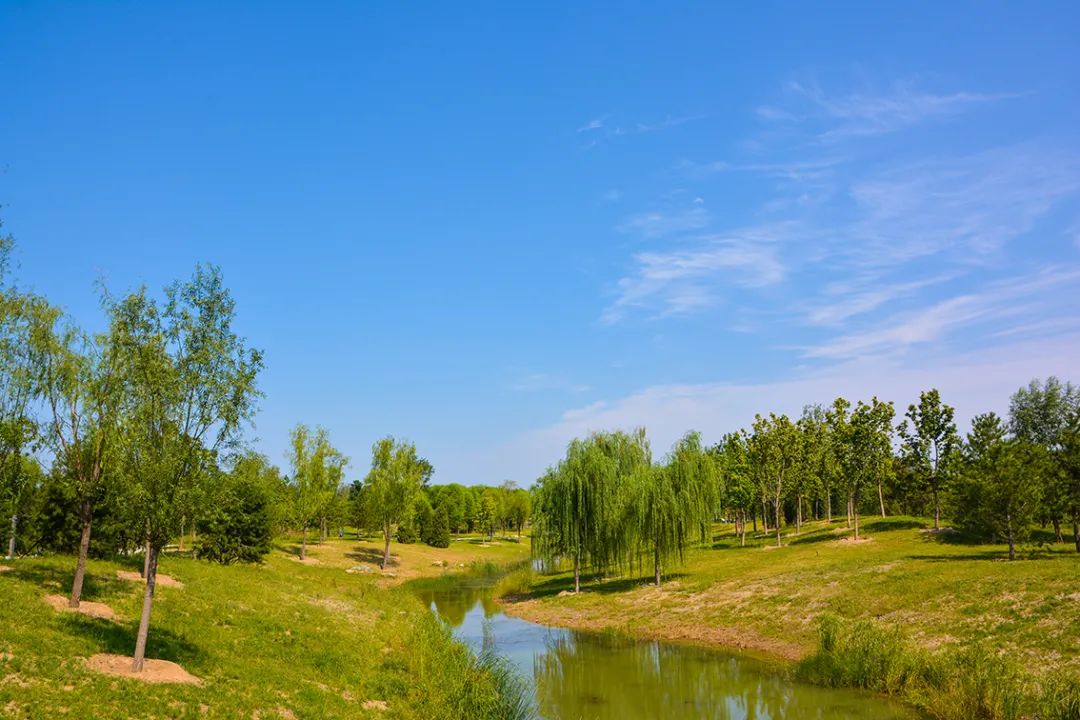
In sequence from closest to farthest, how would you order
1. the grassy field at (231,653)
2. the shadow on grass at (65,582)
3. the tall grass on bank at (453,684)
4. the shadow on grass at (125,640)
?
the grassy field at (231,653), the shadow on grass at (125,640), the tall grass on bank at (453,684), the shadow on grass at (65,582)

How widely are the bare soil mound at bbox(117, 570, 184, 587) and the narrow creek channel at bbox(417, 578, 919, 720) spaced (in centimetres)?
1381

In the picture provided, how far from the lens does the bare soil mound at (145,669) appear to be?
1620cm

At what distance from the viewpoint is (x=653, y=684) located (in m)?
27.1

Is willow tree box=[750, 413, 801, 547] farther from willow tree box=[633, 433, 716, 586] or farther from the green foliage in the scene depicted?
the green foliage

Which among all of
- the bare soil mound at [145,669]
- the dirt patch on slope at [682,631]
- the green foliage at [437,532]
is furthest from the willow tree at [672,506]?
the green foliage at [437,532]

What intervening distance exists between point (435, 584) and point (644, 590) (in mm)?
23405

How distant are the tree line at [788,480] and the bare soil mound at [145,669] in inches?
1202

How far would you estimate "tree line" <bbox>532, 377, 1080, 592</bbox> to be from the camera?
39.8 meters

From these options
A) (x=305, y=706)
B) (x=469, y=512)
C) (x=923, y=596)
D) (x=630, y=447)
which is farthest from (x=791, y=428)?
(x=469, y=512)

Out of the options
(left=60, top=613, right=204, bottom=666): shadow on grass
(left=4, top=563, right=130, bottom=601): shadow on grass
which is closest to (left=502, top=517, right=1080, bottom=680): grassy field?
(left=60, top=613, right=204, bottom=666): shadow on grass

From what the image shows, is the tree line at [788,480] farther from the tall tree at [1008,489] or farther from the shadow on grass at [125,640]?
the shadow on grass at [125,640]

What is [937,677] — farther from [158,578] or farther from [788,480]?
[788,480]

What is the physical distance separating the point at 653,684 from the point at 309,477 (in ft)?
144

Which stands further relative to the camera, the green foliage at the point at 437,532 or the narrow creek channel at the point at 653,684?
the green foliage at the point at 437,532
